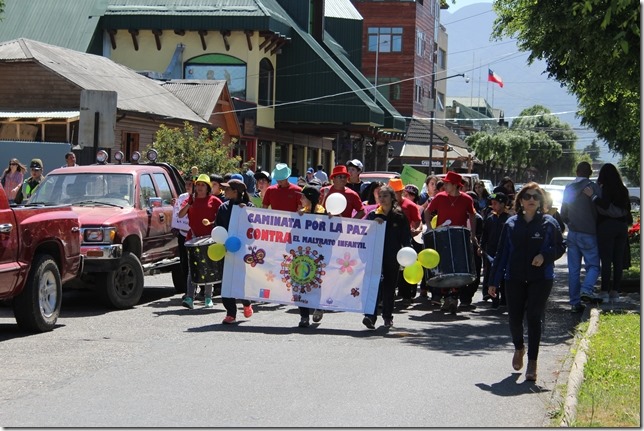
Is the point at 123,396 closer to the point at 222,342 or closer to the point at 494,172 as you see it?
the point at 222,342

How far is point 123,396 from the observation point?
857 centimetres

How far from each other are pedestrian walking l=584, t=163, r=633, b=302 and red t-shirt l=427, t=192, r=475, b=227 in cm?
172

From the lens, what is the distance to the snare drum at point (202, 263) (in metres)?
14.5

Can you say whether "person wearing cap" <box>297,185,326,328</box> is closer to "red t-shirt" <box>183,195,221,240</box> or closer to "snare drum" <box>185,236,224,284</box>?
"snare drum" <box>185,236,224,284</box>

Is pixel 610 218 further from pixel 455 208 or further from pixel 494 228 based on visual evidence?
pixel 455 208

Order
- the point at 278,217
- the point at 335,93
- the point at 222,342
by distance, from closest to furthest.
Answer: the point at 222,342 < the point at 278,217 < the point at 335,93

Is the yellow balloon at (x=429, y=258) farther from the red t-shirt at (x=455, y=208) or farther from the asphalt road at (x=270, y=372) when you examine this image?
the red t-shirt at (x=455, y=208)

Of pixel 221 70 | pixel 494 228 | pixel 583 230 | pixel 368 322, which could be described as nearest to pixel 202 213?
pixel 368 322

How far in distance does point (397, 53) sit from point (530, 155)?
34.2 m

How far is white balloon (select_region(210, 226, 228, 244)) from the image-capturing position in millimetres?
13391

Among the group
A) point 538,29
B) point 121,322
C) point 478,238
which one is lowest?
point 121,322

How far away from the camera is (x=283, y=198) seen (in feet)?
47.1

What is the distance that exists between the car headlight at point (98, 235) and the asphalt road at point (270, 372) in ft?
3.20

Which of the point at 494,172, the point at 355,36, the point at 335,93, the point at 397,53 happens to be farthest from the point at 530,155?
the point at 335,93
